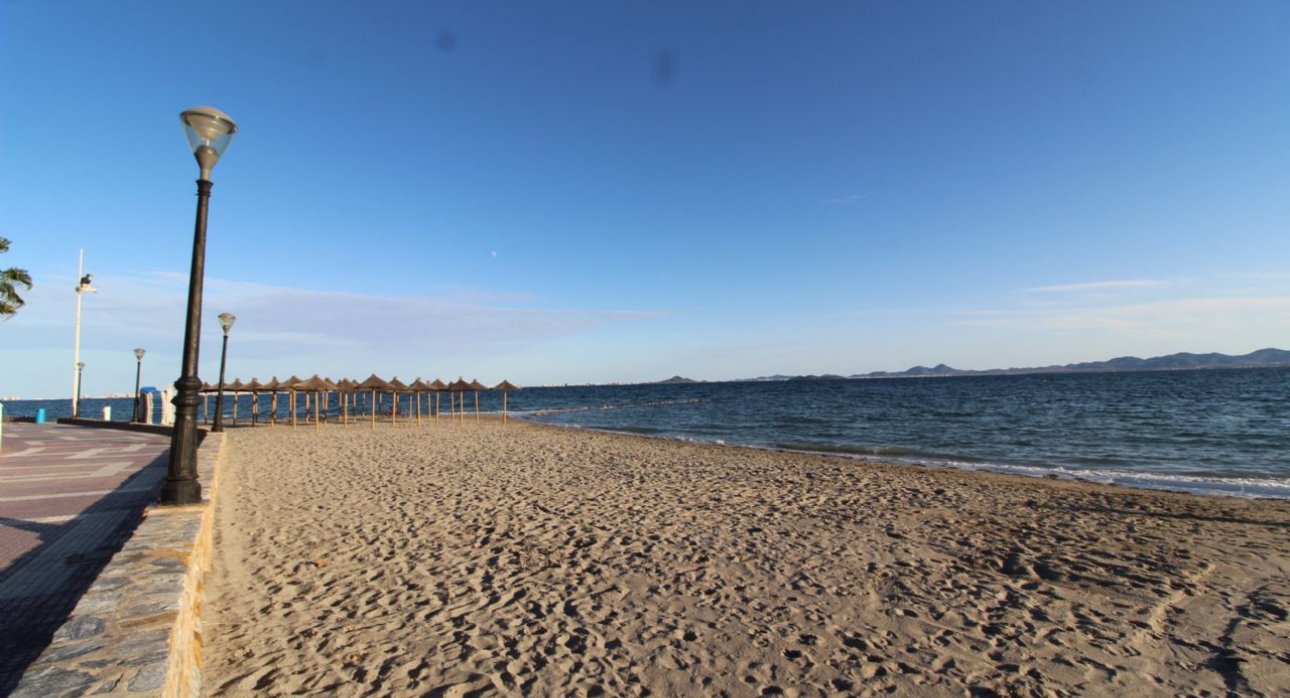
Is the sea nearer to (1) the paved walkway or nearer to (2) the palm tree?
(1) the paved walkway

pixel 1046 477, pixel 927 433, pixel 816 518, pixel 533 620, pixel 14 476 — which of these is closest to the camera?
pixel 533 620

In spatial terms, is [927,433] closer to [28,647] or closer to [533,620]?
[533,620]

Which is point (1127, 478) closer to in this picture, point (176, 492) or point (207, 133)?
point (176, 492)

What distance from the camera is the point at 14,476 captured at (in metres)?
A: 9.47

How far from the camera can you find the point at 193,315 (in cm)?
460

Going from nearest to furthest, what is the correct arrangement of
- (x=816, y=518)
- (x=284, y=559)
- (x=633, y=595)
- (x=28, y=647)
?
(x=28, y=647), (x=633, y=595), (x=284, y=559), (x=816, y=518)

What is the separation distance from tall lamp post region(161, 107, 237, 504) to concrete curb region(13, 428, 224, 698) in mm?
717

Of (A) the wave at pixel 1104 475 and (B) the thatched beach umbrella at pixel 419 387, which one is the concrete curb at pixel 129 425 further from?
(A) the wave at pixel 1104 475

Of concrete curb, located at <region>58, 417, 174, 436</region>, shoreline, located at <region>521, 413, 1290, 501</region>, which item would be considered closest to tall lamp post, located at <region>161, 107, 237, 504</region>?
shoreline, located at <region>521, 413, 1290, 501</region>

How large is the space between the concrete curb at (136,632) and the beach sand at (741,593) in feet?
2.15

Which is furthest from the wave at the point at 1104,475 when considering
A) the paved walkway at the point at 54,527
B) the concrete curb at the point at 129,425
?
the concrete curb at the point at 129,425

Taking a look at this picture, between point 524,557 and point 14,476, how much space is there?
9.97 meters

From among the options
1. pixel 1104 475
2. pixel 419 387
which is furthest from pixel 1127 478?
pixel 419 387

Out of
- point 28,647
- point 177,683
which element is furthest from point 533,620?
point 28,647
